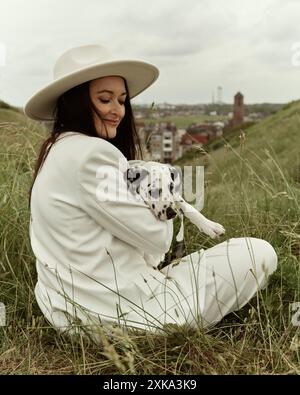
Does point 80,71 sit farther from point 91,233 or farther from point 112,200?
point 91,233

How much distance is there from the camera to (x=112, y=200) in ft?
7.24

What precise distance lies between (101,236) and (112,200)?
0.64 ft

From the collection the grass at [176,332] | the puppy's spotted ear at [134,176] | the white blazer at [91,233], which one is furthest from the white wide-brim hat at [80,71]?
the grass at [176,332]

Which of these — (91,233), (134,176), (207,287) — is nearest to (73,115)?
(134,176)

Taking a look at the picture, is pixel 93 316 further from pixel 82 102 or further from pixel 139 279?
pixel 82 102

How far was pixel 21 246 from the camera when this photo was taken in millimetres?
3209

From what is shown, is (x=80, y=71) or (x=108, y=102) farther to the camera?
(x=108, y=102)

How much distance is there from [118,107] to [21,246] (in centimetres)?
117

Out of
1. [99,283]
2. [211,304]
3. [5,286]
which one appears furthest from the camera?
[5,286]

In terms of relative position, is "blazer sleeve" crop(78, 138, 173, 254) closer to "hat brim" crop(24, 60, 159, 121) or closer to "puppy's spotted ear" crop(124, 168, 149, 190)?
"puppy's spotted ear" crop(124, 168, 149, 190)

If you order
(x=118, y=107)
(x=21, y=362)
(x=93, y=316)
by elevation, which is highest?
(x=118, y=107)

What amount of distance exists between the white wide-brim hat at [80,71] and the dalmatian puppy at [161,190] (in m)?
0.40

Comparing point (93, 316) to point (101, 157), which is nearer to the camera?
point (101, 157)

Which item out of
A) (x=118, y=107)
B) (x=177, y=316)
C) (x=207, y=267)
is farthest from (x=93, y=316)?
(x=118, y=107)
